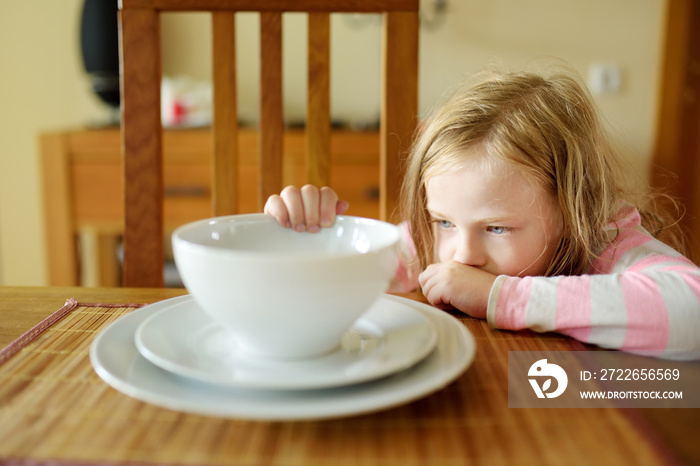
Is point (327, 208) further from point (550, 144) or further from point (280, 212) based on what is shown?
point (550, 144)

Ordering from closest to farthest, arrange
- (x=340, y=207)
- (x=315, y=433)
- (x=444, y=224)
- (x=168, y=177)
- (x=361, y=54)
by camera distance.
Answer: (x=315, y=433), (x=340, y=207), (x=444, y=224), (x=168, y=177), (x=361, y=54)

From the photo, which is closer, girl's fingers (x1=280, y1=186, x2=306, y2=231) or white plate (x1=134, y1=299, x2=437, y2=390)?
white plate (x1=134, y1=299, x2=437, y2=390)

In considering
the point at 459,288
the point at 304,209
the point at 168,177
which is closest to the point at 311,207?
the point at 304,209

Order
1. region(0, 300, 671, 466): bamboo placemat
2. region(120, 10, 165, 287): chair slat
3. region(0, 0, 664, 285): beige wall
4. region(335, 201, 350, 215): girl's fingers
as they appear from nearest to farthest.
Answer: region(0, 300, 671, 466): bamboo placemat < region(335, 201, 350, 215): girl's fingers < region(120, 10, 165, 287): chair slat < region(0, 0, 664, 285): beige wall

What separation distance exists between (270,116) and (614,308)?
0.62 meters

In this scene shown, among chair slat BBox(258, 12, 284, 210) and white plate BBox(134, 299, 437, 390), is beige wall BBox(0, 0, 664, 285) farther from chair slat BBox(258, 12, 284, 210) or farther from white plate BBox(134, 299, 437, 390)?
white plate BBox(134, 299, 437, 390)

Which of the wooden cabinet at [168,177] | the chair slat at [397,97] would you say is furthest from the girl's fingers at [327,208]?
the wooden cabinet at [168,177]

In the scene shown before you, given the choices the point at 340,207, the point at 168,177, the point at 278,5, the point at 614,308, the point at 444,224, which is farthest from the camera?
the point at 168,177

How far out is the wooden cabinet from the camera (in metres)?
2.27

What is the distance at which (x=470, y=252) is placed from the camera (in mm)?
837

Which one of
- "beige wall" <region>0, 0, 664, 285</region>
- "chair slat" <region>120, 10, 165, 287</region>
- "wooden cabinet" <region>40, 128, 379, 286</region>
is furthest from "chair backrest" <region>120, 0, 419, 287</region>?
"beige wall" <region>0, 0, 664, 285</region>

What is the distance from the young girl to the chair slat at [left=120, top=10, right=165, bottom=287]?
1.10ft

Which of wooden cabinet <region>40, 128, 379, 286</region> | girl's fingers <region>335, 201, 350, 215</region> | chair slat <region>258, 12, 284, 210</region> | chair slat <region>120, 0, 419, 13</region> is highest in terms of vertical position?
chair slat <region>120, 0, 419, 13</region>

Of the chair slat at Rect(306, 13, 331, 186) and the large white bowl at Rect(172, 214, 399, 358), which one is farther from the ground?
the chair slat at Rect(306, 13, 331, 186)
